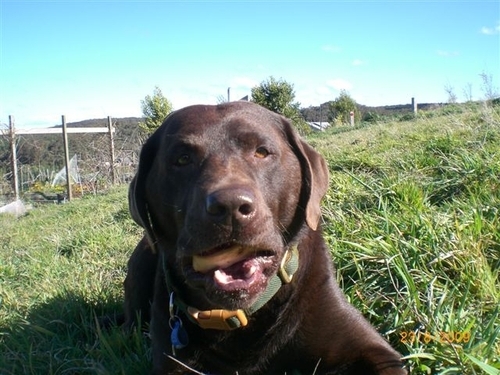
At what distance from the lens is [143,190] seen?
8.43ft

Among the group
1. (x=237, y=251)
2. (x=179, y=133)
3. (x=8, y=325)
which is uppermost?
(x=179, y=133)

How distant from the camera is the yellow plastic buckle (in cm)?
217

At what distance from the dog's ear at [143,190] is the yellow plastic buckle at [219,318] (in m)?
0.49

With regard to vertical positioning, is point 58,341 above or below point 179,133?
below

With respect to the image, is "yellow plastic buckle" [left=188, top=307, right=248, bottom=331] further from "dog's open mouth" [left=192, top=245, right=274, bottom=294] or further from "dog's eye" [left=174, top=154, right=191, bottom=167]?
"dog's eye" [left=174, top=154, right=191, bottom=167]

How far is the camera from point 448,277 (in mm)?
2662

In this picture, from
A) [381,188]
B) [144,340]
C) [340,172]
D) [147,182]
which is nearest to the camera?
[147,182]

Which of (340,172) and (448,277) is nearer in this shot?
(448,277)

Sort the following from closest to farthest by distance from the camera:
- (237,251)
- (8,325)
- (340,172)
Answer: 1. (237,251)
2. (8,325)
3. (340,172)

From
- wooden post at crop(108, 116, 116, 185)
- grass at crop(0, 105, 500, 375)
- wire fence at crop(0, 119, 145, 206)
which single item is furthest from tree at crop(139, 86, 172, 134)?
grass at crop(0, 105, 500, 375)

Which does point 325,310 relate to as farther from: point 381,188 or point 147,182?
point 381,188

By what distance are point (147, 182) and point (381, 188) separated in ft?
6.45

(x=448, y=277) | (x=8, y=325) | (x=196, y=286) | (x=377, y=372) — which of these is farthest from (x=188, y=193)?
Answer: (x=8, y=325)

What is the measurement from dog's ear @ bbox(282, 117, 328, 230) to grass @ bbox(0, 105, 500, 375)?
1.79ft
